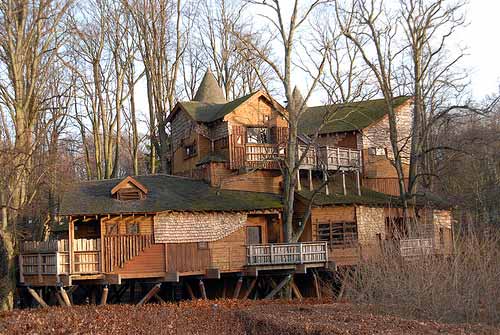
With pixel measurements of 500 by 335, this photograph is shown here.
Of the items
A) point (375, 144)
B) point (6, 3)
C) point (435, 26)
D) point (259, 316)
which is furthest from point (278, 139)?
point (259, 316)

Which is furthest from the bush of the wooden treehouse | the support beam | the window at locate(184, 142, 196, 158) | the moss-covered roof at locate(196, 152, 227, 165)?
the window at locate(184, 142, 196, 158)

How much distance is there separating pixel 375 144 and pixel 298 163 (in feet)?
33.5

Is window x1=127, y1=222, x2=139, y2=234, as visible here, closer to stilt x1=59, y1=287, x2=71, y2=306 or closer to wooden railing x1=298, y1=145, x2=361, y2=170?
stilt x1=59, y1=287, x2=71, y2=306

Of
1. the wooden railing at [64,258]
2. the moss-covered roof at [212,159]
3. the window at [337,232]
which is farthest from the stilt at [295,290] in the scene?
the wooden railing at [64,258]

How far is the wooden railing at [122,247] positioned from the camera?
27047 millimetres

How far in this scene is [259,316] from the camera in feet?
62.8

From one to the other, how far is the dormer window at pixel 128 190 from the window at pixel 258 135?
822cm

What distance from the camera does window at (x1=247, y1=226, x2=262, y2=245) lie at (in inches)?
1284

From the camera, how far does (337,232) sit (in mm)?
33750

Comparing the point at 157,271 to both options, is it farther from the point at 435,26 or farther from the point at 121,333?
the point at 435,26

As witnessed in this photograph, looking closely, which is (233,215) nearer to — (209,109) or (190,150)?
(190,150)

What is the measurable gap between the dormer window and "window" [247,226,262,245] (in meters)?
6.10

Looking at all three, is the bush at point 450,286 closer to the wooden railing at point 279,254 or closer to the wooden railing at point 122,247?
the wooden railing at point 279,254

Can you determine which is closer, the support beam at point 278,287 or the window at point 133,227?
the window at point 133,227
